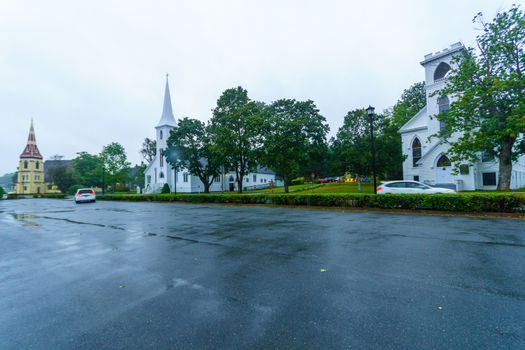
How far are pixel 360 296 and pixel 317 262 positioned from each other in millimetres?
1488

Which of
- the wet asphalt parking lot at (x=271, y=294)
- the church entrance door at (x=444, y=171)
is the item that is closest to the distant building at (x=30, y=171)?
the wet asphalt parking lot at (x=271, y=294)

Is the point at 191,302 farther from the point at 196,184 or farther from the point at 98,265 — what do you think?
the point at 196,184

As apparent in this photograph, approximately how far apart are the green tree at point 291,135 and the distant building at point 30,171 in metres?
79.9

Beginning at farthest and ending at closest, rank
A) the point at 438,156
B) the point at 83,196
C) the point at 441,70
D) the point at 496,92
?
the point at 83,196, the point at 441,70, the point at 438,156, the point at 496,92

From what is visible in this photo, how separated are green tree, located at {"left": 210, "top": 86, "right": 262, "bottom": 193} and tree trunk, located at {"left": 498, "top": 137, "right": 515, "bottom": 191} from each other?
1860 cm

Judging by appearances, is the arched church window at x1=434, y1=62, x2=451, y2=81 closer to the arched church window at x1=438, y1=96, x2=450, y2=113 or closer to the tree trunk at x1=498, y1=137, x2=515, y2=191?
the arched church window at x1=438, y1=96, x2=450, y2=113

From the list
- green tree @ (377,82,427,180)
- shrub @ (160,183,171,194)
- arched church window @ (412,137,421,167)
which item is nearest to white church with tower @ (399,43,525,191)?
arched church window @ (412,137,421,167)

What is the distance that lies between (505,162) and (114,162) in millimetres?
52816

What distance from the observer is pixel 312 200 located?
51.1ft

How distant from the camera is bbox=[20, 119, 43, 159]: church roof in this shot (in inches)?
2761

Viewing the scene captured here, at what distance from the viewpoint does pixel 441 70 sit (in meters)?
25.1

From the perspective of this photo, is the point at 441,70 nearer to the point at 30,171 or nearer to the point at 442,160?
the point at 442,160

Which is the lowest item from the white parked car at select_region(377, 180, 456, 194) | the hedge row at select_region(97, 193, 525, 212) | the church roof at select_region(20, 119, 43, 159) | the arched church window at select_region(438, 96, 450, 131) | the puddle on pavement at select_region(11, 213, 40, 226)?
the puddle on pavement at select_region(11, 213, 40, 226)

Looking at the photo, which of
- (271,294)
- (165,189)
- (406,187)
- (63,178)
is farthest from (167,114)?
(271,294)
